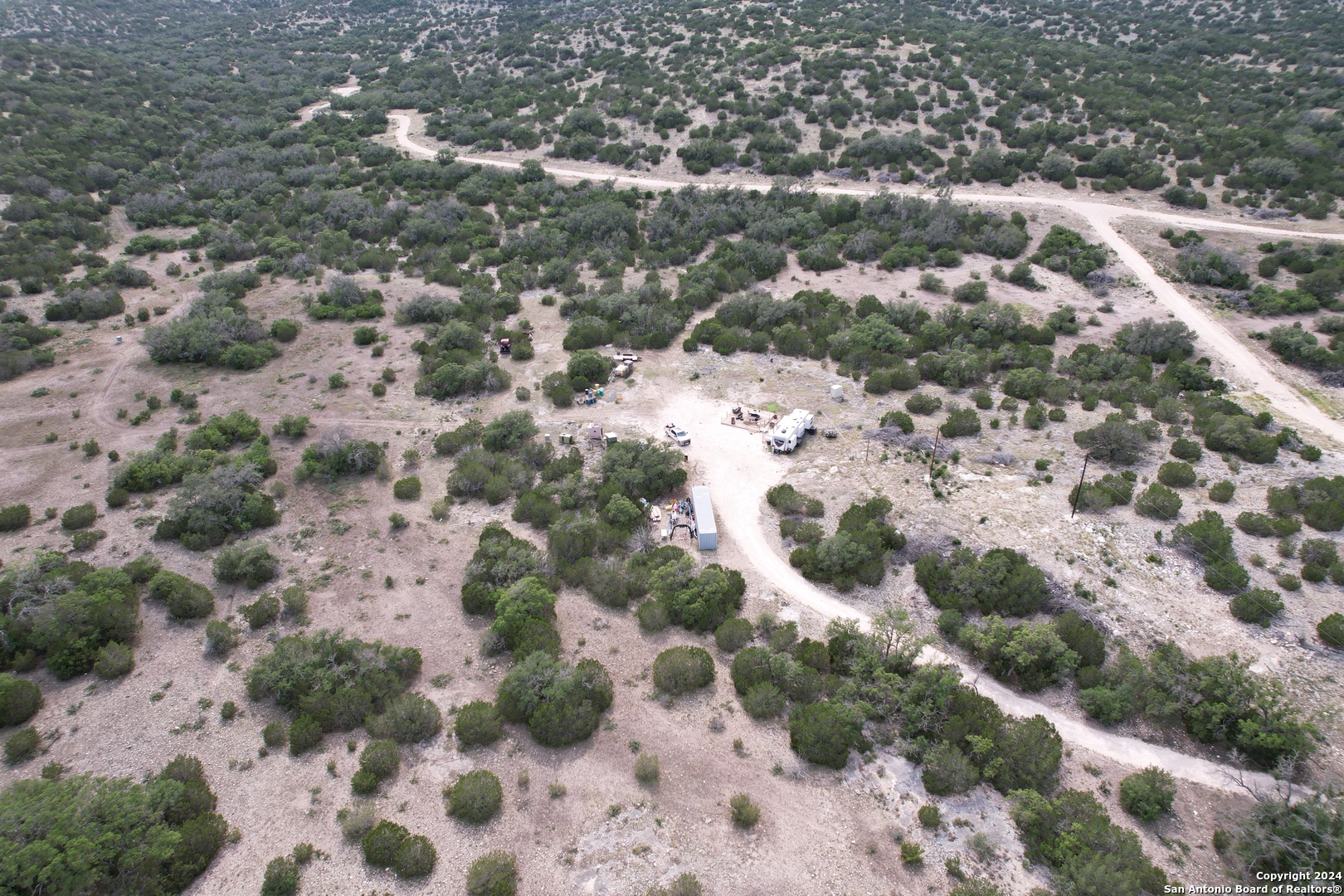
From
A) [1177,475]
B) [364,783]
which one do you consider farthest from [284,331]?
[1177,475]

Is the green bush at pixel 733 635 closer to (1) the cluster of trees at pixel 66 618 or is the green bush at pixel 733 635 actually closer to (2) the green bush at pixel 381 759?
(2) the green bush at pixel 381 759

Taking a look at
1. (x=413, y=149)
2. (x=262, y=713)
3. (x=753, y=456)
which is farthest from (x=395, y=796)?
(x=413, y=149)

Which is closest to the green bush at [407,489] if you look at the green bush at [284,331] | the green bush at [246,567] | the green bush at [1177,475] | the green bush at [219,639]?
the green bush at [246,567]

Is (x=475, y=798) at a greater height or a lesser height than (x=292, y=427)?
greater

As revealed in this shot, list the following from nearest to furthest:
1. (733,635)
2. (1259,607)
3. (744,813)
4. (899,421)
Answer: (744,813)
(1259,607)
(733,635)
(899,421)

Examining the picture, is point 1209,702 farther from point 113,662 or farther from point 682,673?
point 113,662

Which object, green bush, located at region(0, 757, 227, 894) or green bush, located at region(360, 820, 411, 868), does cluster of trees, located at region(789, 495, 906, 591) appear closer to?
green bush, located at region(360, 820, 411, 868)

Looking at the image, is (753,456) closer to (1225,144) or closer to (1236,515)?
(1236,515)
